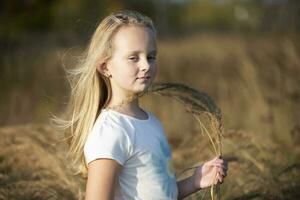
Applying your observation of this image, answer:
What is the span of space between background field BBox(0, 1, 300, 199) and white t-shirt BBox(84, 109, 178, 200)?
812 mm

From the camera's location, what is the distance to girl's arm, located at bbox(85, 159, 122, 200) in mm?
3028

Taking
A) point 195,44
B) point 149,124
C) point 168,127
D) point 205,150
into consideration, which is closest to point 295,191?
point 205,150

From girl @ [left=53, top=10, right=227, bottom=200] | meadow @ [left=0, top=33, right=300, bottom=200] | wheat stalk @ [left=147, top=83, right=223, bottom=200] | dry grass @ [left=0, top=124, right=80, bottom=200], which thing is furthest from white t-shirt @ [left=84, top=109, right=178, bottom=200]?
dry grass @ [left=0, top=124, right=80, bottom=200]

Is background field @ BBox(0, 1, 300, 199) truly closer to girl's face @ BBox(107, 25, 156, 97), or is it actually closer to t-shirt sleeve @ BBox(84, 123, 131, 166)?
girl's face @ BBox(107, 25, 156, 97)

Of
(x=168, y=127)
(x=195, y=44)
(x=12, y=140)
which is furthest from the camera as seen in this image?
(x=195, y=44)

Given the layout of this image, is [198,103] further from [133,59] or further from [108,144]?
[108,144]

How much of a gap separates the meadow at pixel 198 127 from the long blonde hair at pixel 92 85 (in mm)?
573

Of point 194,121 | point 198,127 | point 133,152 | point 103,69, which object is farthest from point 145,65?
point 194,121

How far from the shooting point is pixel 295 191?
4.56 m

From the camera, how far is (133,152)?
10.3 feet

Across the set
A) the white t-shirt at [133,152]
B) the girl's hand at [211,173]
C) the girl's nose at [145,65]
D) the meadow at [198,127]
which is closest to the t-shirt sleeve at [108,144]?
the white t-shirt at [133,152]

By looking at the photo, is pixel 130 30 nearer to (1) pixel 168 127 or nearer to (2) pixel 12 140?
(2) pixel 12 140

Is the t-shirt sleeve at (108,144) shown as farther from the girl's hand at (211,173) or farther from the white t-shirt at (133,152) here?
the girl's hand at (211,173)

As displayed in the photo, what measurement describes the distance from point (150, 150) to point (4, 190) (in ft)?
4.36
